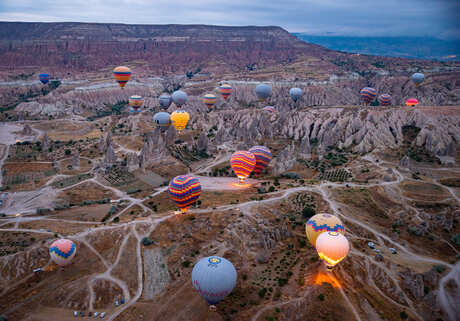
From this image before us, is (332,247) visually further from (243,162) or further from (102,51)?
(102,51)

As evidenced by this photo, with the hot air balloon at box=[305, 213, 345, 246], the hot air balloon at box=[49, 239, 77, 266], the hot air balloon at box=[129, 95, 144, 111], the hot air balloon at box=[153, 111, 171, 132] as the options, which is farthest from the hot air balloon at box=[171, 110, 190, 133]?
the hot air balloon at box=[305, 213, 345, 246]

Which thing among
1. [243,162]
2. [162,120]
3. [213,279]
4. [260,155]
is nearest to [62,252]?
[213,279]

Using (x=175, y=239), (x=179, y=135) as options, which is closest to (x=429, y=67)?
(x=179, y=135)

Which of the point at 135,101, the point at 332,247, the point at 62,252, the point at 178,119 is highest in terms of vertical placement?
the point at 332,247

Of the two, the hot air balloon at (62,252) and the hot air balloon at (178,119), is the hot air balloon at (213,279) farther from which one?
the hot air balloon at (178,119)

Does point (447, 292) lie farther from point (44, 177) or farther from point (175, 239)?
point (44, 177)

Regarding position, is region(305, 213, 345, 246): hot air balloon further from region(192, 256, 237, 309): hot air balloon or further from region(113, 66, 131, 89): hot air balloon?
region(113, 66, 131, 89): hot air balloon
